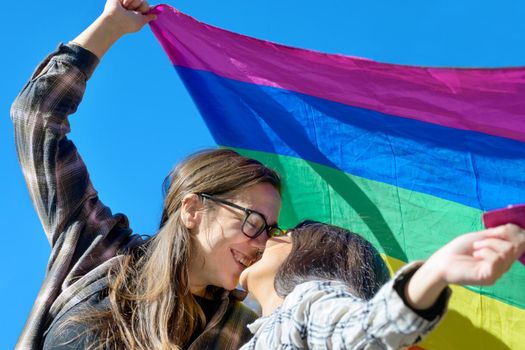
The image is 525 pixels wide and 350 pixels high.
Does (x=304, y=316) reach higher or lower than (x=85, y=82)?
lower

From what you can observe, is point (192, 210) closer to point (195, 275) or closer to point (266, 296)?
point (195, 275)

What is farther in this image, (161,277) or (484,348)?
(484,348)

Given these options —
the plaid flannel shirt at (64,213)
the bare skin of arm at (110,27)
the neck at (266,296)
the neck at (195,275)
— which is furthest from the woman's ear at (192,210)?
the bare skin of arm at (110,27)

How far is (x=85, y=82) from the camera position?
146 inches

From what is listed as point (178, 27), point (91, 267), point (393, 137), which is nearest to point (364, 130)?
point (393, 137)

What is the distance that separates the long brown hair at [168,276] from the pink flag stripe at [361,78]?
606 mm

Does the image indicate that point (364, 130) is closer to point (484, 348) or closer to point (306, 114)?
point (306, 114)

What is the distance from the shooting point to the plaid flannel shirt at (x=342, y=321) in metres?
2.08

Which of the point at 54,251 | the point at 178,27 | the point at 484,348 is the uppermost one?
the point at 178,27

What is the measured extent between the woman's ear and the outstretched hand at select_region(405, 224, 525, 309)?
146cm

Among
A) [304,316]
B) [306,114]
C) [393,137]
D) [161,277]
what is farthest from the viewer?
[306,114]

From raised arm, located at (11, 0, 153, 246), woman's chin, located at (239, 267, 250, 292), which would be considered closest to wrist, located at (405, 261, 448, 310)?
woman's chin, located at (239, 267, 250, 292)

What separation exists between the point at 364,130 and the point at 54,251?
1.31m

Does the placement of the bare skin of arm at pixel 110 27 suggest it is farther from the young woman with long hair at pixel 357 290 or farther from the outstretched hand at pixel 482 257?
the outstretched hand at pixel 482 257
